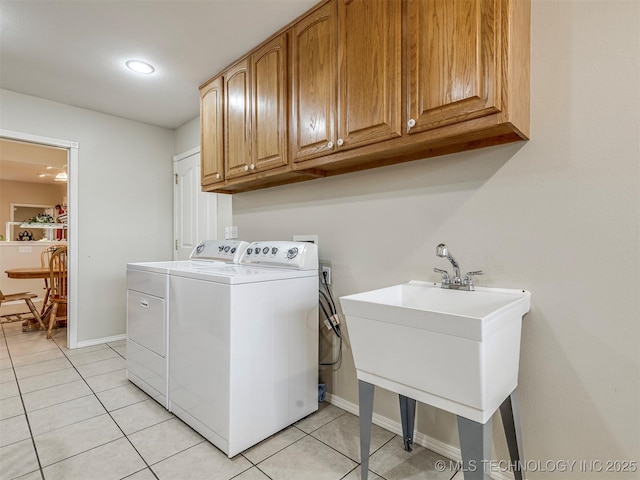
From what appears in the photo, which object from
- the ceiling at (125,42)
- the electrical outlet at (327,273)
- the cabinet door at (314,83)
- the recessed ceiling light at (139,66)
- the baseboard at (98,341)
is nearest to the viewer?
the cabinet door at (314,83)

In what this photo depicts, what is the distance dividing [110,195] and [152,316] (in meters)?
1.96

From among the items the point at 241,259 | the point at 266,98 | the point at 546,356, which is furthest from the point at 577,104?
the point at 241,259

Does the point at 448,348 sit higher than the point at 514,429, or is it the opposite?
the point at 448,348

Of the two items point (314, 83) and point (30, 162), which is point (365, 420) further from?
point (30, 162)

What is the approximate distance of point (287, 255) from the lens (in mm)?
1958

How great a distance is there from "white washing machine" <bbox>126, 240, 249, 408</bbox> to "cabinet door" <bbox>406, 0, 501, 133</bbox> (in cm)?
151

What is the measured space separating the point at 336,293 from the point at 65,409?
1.79 metres

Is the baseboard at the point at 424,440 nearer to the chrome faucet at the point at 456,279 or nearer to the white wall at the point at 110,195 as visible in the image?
the chrome faucet at the point at 456,279

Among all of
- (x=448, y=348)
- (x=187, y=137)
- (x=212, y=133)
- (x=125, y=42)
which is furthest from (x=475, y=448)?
(x=187, y=137)

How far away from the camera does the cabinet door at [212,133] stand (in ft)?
7.99

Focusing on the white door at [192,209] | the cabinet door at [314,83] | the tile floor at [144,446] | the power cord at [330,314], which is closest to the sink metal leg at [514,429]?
the tile floor at [144,446]

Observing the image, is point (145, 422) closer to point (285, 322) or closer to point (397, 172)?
point (285, 322)

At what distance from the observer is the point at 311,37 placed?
5.93ft

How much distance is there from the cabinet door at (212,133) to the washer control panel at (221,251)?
0.48 m
